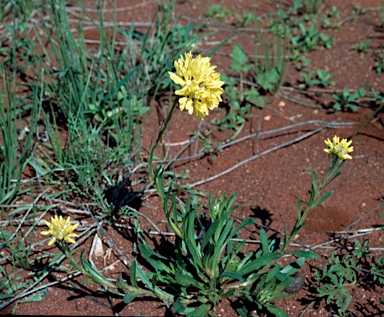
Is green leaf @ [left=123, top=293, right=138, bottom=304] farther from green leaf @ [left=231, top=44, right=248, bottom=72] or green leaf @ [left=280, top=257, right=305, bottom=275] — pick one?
green leaf @ [left=231, top=44, right=248, bottom=72]

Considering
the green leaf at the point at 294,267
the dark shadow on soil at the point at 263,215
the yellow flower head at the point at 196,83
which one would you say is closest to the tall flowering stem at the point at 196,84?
the yellow flower head at the point at 196,83

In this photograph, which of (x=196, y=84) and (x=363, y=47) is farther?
(x=363, y=47)

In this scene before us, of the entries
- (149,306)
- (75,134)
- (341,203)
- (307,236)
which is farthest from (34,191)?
(341,203)

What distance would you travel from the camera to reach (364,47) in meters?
3.53

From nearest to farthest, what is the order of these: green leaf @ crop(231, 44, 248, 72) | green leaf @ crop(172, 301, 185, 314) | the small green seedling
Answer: green leaf @ crop(172, 301, 185, 314) < green leaf @ crop(231, 44, 248, 72) < the small green seedling

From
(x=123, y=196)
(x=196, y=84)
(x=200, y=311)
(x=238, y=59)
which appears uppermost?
(x=196, y=84)

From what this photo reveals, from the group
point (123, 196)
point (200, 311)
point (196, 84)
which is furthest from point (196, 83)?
point (123, 196)

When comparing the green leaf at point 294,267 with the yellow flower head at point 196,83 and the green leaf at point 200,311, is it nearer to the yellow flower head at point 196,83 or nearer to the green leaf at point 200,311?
the green leaf at point 200,311

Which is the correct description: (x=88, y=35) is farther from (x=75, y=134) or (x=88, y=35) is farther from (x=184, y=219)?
(x=184, y=219)

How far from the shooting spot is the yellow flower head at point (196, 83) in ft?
5.44

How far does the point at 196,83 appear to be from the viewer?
1.66 m

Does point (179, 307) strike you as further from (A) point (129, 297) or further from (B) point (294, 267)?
(B) point (294, 267)

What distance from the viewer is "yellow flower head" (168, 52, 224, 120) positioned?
1.66 metres

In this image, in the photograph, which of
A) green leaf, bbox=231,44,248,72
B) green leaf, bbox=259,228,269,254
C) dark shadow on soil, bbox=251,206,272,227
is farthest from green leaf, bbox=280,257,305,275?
green leaf, bbox=231,44,248,72
